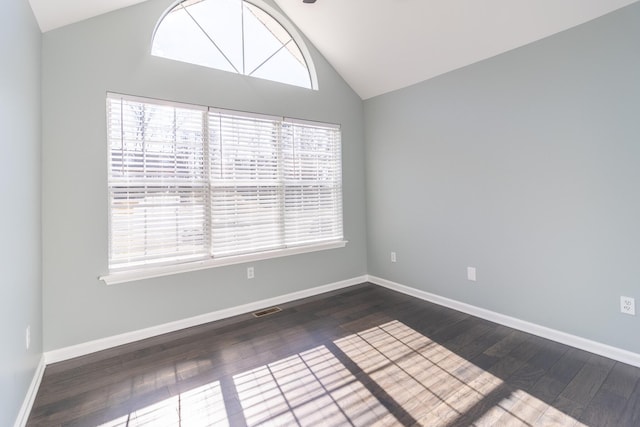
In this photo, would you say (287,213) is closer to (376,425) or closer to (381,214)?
(381,214)

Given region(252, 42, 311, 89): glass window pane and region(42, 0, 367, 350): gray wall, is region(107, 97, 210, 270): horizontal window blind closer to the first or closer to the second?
region(42, 0, 367, 350): gray wall

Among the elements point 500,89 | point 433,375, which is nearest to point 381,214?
point 500,89

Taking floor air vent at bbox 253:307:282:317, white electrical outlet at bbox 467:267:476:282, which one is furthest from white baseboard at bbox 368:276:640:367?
floor air vent at bbox 253:307:282:317

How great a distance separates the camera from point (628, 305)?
213 cm

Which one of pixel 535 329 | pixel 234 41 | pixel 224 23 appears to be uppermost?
pixel 224 23

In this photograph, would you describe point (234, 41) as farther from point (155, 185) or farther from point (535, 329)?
point (535, 329)

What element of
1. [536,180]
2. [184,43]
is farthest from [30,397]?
[536,180]

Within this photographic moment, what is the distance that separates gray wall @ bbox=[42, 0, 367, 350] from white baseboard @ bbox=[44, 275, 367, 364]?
0.05 meters

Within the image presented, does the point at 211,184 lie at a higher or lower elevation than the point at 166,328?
higher

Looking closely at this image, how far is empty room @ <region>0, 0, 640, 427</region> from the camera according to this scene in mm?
1841

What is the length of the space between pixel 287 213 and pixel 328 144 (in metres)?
1.05

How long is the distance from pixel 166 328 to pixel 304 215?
181 centimetres

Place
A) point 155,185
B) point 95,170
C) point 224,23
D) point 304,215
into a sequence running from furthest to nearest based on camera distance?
point 304,215 → point 224,23 → point 155,185 → point 95,170

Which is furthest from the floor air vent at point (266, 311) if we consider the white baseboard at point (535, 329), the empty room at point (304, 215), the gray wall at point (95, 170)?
the white baseboard at point (535, 329)
